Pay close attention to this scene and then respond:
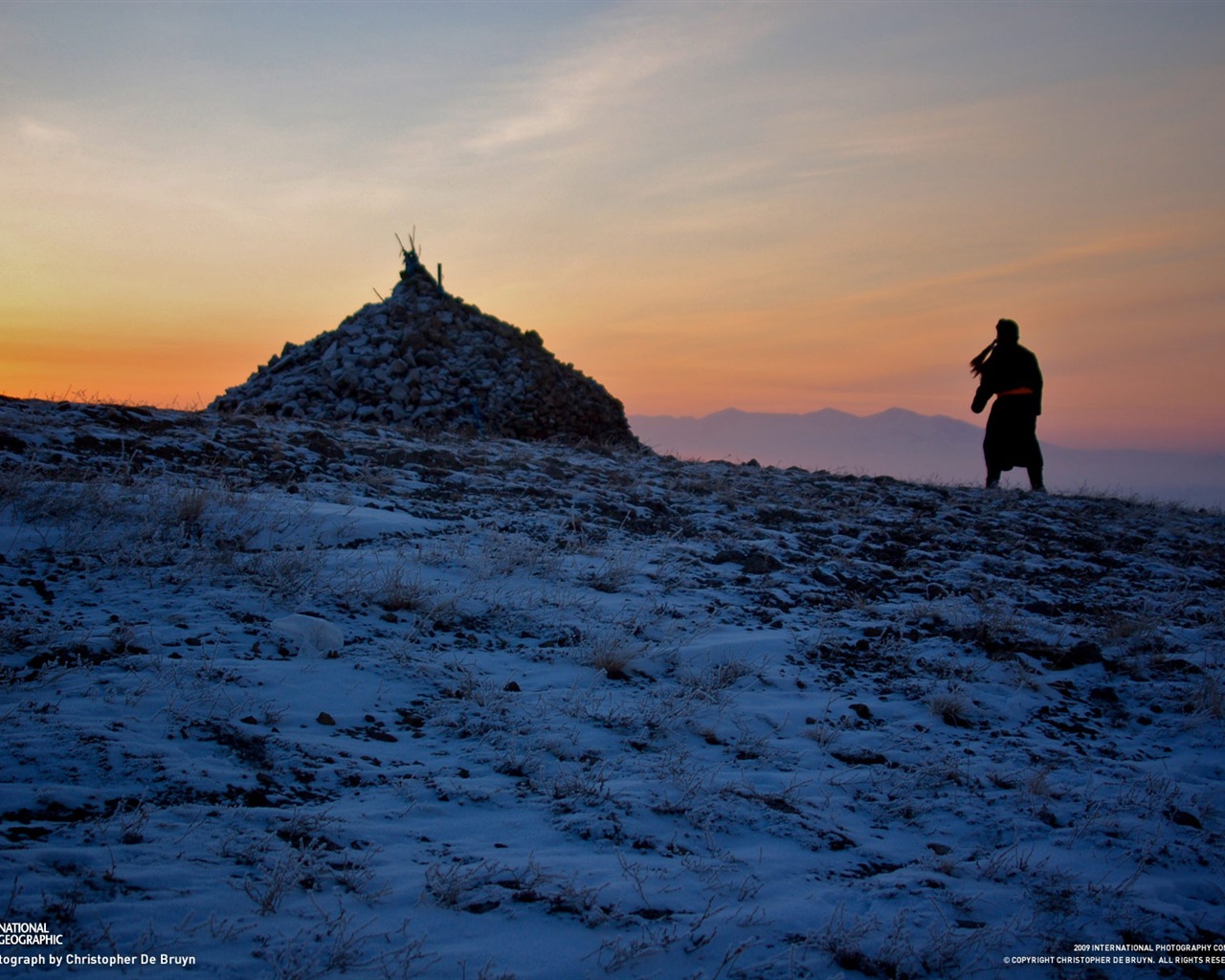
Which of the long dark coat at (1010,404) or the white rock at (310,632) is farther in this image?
the long dark coat at (1010,404)

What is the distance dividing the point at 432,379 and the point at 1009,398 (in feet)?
27.2

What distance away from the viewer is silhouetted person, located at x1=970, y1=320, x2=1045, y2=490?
1085 cm

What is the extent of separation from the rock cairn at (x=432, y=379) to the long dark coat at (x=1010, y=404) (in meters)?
5.24

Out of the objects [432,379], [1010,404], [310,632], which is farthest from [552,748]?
[432,379]

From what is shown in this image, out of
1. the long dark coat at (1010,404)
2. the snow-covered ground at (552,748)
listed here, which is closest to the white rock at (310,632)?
the snow-covered ground at (552,748)

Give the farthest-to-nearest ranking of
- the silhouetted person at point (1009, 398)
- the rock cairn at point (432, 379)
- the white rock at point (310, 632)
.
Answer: the rock cairn at point (432, 379), the silhouetted person at point (1009, 398), the white rock at point (310, 632)

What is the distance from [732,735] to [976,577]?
3.52m

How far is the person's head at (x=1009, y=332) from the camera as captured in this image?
10.9m

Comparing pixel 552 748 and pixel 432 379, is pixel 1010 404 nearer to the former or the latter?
pixel 432 379

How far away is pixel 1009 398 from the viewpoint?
35.7ft

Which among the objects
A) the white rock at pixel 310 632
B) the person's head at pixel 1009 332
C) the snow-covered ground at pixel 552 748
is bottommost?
the snow-covered ground at pixel 552 748

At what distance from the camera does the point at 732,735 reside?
317 centimetres

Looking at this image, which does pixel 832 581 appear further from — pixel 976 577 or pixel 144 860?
pixel 144 860

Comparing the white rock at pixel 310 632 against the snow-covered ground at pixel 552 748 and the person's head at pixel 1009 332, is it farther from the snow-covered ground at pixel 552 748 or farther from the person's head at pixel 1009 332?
the person's head at pixel 1009 332
